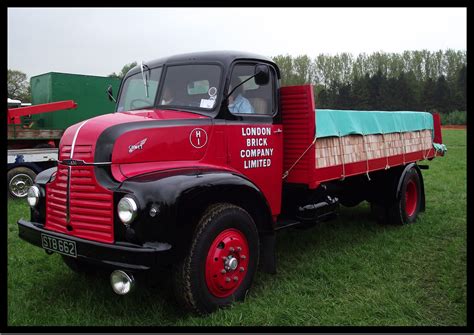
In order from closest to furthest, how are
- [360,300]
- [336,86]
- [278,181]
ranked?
[360,300]
[278,181]
[336,86]

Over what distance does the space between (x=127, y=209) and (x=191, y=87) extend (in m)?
1.58

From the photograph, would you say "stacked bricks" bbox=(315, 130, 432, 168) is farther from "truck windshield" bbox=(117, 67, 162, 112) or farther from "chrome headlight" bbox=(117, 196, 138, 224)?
"chrome headlight" bbox=(117, 196, 138, 224)

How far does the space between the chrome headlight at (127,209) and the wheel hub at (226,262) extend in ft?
2.40

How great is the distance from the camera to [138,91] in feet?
15.1

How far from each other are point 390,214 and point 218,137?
12.4ft

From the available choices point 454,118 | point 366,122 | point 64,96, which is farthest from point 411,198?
point 454,118

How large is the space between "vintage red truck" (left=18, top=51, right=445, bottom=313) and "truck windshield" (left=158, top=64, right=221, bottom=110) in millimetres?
11

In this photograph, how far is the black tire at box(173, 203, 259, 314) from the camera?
3371 mm

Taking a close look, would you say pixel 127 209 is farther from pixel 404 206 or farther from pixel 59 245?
pixel 404 206

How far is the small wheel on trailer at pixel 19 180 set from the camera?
9.16m

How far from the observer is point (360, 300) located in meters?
3.90

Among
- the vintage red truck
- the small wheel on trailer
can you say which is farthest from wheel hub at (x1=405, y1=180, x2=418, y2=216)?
the small wheel on trailer
